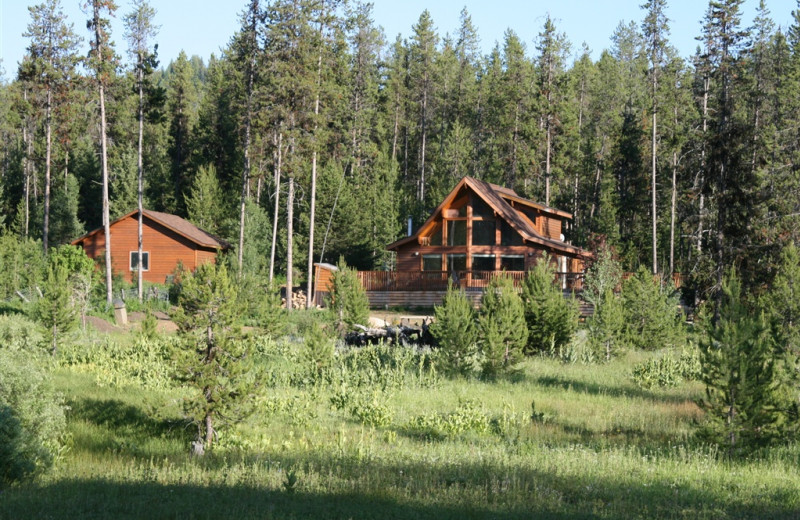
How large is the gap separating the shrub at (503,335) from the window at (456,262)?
22.6m

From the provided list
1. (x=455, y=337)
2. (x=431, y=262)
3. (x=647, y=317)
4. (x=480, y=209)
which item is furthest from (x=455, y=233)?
(x=455, y=337)

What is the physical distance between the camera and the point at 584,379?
2080 centimetres

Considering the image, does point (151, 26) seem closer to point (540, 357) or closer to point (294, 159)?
point (294, 159)

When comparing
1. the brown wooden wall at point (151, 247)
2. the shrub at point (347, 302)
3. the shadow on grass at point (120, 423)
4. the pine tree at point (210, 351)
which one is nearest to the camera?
the pine tree at point (210, 351)

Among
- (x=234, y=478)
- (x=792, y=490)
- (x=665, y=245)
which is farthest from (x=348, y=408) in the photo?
(x=665, y=245)

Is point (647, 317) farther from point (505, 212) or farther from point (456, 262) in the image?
point (456, 262)

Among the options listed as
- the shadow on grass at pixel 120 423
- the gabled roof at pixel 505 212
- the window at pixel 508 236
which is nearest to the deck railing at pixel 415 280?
the gabled roof at pixel 505 212

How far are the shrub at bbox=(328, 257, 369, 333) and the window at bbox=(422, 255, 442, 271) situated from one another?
17.4 metres

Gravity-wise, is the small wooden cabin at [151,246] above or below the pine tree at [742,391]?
above

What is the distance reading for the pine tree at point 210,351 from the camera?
40.4 feet

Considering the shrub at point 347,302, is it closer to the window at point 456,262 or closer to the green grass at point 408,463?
the green grass at point 408,463

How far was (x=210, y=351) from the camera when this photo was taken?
1262 cm

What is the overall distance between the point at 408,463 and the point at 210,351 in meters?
3.72

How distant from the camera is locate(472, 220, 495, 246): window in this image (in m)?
44.8
